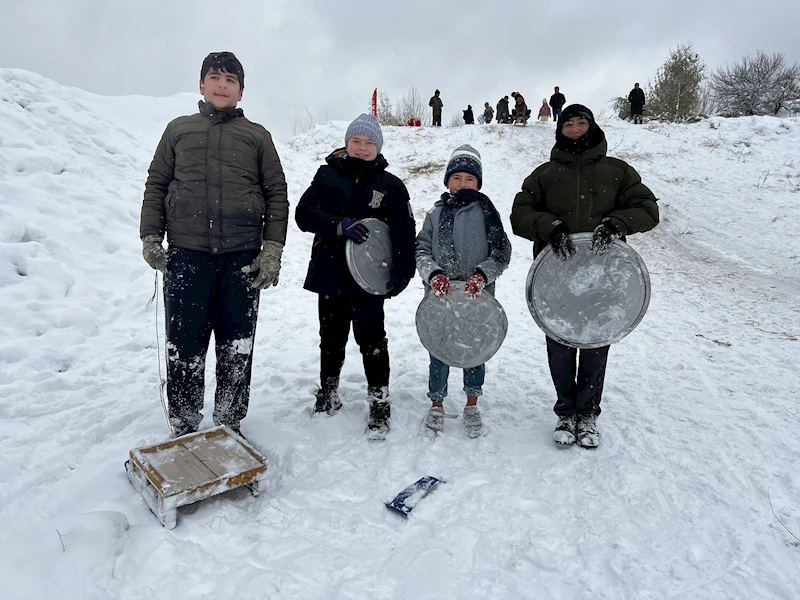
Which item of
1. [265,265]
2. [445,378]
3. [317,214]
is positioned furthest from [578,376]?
[265,265]

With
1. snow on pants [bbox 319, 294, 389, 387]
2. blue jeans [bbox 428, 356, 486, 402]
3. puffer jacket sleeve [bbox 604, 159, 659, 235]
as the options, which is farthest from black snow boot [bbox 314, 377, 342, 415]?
puffer jacket sleeve [bbox 604, 159, 659, 235]

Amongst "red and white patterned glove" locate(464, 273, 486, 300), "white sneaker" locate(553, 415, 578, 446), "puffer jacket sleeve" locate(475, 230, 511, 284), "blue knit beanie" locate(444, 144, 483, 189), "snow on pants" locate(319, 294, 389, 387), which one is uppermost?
"blue knit beanie" locate(444, 144, 483, 189)

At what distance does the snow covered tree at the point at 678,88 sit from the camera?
23812 millimetres

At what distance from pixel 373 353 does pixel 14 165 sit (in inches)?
237

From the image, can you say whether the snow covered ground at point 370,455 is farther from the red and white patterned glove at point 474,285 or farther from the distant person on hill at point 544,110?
the distant person on hill at point 544,110

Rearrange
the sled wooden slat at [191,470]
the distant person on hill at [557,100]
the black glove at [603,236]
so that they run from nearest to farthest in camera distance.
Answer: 1. the sled wooden slat at [191,470]
2. the black glove at [603,236]
3. the distant person on hill at [557,100]

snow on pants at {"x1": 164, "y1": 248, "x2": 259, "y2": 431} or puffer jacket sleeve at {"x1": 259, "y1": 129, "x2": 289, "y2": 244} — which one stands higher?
puffer jacket sleeve at {"x1": 259, "y1": 129, "x2": 289, "y2": 244}

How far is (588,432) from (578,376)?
388mm

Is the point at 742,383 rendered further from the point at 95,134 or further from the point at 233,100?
the point at 95,134

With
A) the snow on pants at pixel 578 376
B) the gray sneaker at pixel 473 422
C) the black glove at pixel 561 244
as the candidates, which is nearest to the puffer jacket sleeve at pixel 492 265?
the black glove at pixel 561 244

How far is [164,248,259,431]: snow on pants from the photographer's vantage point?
3.18 meters

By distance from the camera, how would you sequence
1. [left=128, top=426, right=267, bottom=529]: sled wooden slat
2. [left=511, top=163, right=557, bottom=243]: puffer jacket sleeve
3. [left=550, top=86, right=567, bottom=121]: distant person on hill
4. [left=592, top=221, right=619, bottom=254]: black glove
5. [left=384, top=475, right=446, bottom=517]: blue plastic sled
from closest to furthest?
[left=128, top=426, right=267, bottom=529]: sled wooden slat < [left=384, top=475, right=446, bottom=517]: blue plastic sled < [left=592, top=221, right=619, bottom=254]: black glove < [left=511, top=163, right=557, bottom=243]: puffer jacket sleeve < [left=550, top=86, right=567, bottom=121]: distant person on hill

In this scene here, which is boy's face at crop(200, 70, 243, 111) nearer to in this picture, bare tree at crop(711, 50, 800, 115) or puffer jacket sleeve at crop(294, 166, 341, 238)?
puffer jacket sleeve at crop(294, 166, 341, 238)

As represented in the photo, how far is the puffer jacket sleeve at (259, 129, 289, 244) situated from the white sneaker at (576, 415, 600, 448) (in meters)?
2.44
